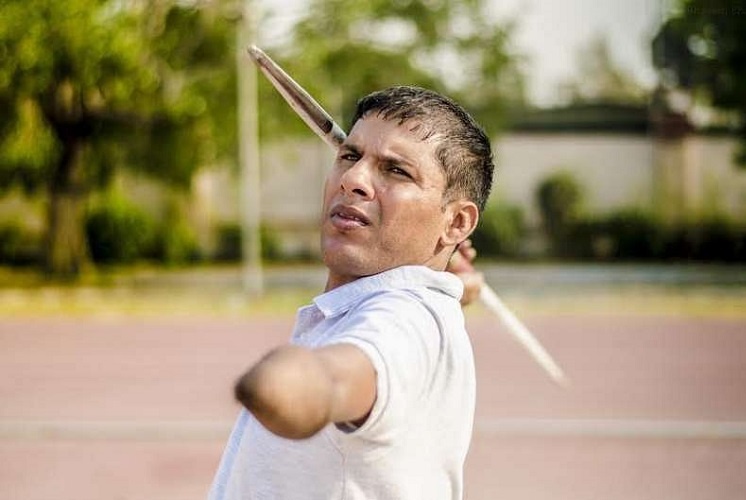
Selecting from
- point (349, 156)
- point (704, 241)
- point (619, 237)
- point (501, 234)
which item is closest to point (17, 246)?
point (501, 234)

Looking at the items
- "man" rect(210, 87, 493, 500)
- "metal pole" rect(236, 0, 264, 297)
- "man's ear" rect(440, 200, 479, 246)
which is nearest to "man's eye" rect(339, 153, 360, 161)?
"man" rect(210, 87, 493, 500)

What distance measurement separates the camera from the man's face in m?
1.64

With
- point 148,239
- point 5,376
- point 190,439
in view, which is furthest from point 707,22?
point 190,439

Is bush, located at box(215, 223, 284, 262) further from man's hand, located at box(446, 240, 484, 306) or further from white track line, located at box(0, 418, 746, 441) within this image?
man's hand, located at box(446, 240, 484, 306)

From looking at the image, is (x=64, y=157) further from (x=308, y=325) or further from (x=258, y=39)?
(x=308, y=325)

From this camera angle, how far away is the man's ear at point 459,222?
5.65 feet

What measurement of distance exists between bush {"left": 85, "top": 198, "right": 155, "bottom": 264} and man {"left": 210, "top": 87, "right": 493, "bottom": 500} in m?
29.4

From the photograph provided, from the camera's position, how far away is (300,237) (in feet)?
109

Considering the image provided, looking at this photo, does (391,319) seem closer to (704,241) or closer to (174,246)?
(174,246)

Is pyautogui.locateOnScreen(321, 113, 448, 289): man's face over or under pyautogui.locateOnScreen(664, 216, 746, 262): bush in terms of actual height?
over

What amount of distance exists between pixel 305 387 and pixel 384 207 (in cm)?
52

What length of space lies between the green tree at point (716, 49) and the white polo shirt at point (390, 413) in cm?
2616

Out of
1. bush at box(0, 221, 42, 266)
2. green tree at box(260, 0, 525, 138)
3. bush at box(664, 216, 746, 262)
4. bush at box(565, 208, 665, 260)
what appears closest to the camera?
green tree at box(260, 0, 525, 138)

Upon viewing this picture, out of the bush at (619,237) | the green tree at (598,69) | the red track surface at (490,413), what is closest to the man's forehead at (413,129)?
the red track surface at (490,413)
